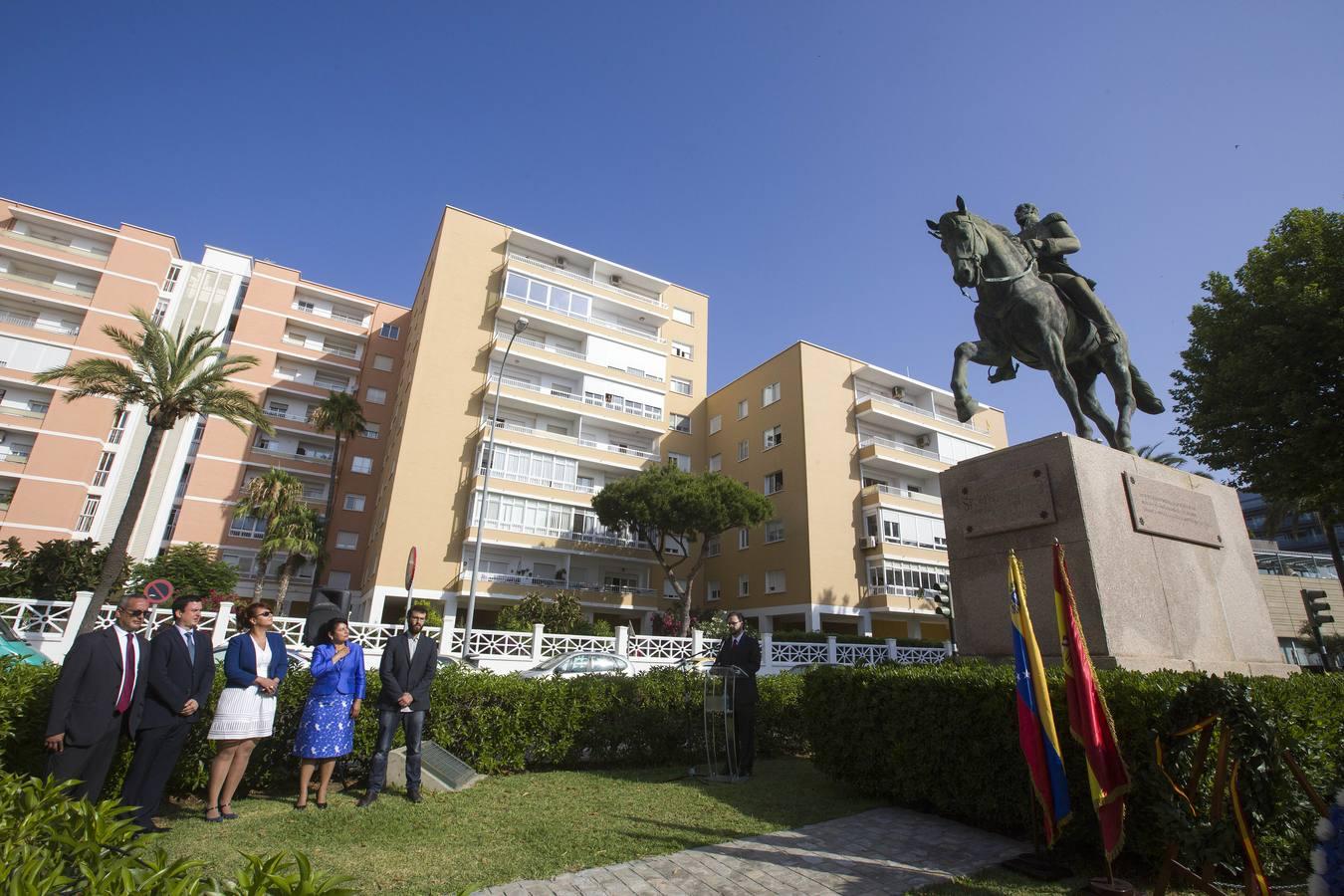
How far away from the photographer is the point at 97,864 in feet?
6.68

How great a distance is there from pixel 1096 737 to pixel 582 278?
38.6 meters

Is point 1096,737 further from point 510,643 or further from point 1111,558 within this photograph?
point 510,643

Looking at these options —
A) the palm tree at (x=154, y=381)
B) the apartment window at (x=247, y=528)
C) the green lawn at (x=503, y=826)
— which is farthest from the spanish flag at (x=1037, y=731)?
the apartment window at (x=247, y=528)

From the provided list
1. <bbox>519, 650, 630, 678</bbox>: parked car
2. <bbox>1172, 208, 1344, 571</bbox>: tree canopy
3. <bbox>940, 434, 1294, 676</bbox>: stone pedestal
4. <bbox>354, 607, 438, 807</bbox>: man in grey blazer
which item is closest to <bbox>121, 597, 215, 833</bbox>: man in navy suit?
<bbox>354, 607, 438, 807</bbox>: man in grey blazer

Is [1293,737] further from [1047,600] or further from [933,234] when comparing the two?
[933,234]

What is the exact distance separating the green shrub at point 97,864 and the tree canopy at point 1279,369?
17288mm

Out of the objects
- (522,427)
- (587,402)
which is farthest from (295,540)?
(587,402)

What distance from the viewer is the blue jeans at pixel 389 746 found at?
20.6ft

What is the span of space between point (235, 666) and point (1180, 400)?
19.7m

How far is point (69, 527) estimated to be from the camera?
1321 inches

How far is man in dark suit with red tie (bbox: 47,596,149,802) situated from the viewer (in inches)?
183

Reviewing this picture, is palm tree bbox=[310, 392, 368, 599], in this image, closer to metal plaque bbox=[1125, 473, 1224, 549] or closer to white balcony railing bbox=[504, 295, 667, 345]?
white balcony railing bbox=[504, 295, 667, 345]

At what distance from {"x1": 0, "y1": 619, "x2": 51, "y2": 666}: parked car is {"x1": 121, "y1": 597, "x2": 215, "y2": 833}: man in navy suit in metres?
1.32

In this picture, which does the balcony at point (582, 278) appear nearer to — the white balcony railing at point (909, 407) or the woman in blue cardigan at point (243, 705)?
the white balcony railing at point (909, 407)
